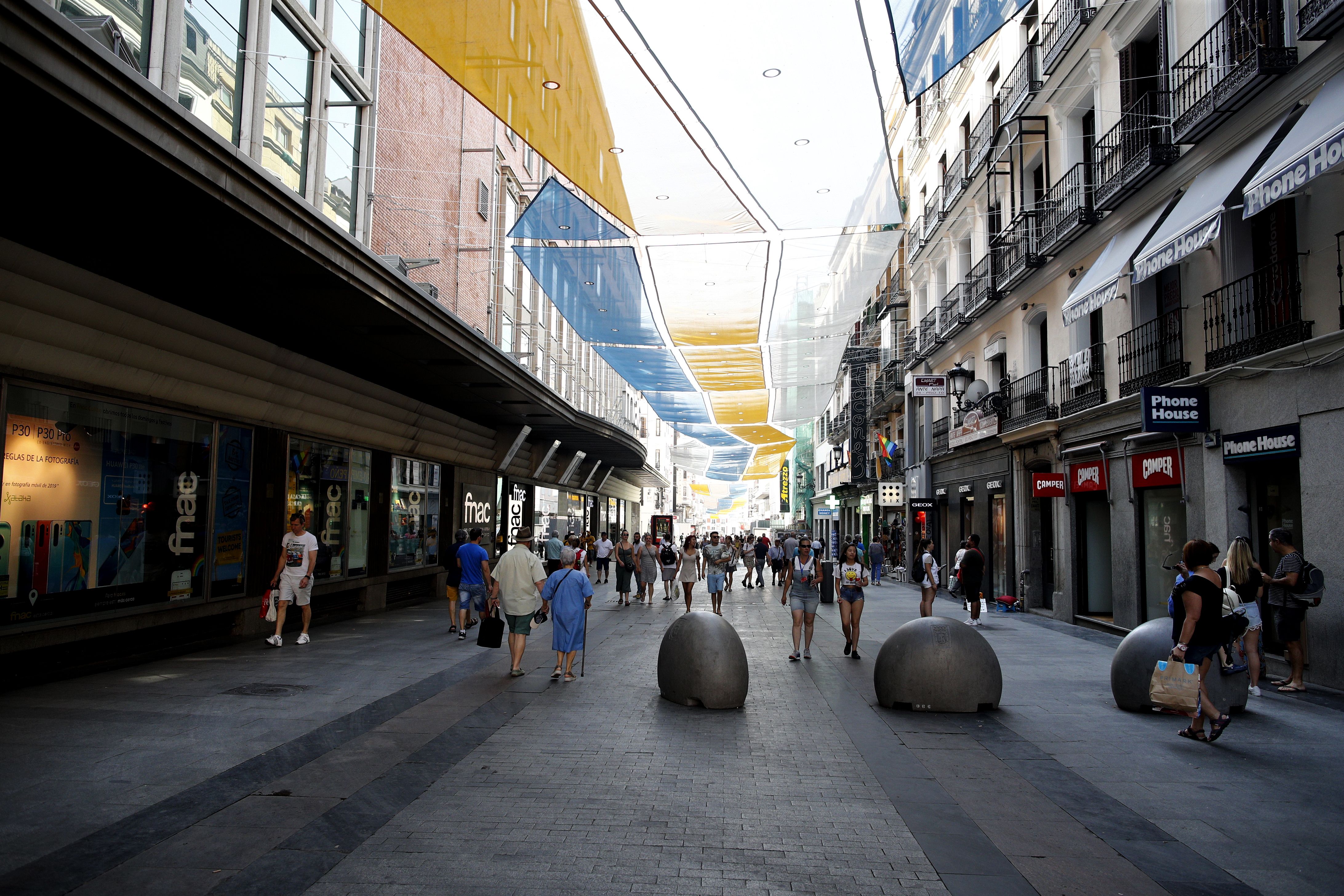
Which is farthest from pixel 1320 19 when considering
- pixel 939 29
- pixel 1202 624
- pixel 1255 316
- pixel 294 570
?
pixel 294 570

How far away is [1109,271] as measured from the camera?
13891 millimetres

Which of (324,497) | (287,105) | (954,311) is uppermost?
(954,311)

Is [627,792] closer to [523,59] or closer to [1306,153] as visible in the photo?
[523,59]

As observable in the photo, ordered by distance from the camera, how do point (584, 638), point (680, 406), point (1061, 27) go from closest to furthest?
1. point (584, 638)
2. point (1061, 27)
3. point (680, 406)

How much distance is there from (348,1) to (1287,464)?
15247mm

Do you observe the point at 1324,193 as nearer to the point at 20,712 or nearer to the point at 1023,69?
the point at 1023,69

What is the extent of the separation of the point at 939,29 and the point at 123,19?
308 inches

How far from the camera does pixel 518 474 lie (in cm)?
2573

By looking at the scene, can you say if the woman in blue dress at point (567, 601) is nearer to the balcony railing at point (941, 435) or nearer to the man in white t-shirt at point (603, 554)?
the man in white t-shirt at point (603, 554)

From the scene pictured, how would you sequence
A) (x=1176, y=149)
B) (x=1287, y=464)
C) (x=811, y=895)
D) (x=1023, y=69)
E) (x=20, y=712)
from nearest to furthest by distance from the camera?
(x=811, y=895)
(x=20, y=712)
(x=1287, y=464)
(x=1176, y=149)
(x=1023, y=69)

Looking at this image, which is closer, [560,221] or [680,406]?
[560,221]

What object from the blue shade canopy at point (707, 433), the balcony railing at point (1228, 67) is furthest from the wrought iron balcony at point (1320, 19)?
the blue shade canopy at point (707, 433)

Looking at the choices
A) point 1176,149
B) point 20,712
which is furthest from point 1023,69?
point 20,712

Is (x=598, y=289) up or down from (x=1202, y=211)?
down
